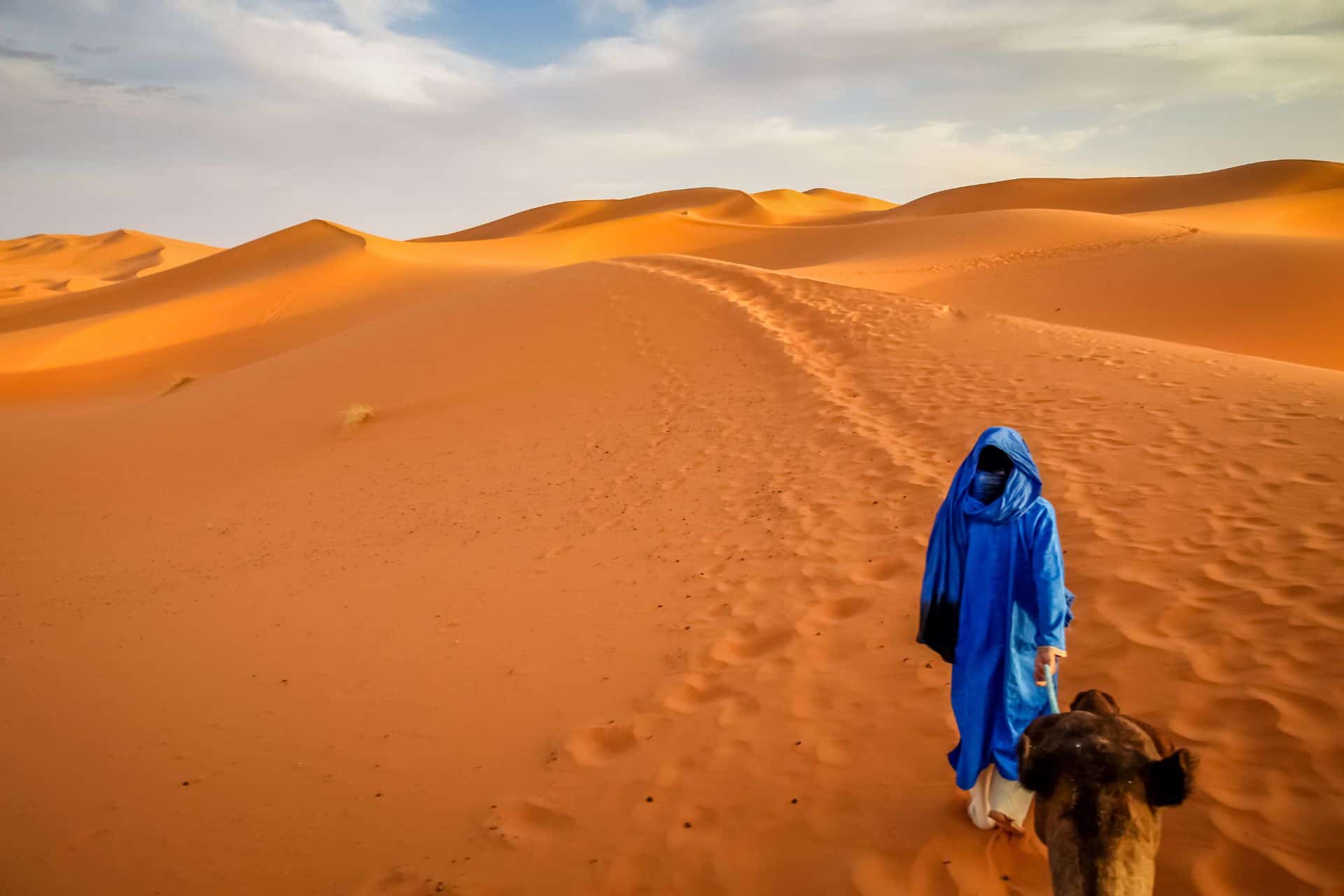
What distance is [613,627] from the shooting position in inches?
210

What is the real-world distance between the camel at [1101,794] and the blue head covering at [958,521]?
35.8 inches

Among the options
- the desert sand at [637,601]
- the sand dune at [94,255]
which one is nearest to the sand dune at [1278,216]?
the desert sand at [637,601]

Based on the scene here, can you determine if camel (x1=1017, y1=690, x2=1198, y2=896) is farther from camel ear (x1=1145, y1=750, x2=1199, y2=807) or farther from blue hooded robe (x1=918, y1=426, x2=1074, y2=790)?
blue hooded robe (x1=918, y1=426, x2=1074, y2=790)

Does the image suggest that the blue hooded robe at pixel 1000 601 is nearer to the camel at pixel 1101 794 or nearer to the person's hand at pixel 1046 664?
the person's hand at pixel 1046 664

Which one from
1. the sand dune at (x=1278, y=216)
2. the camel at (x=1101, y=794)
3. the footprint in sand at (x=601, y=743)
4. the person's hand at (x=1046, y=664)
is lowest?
the footprint in sand at (x=601, y=743)

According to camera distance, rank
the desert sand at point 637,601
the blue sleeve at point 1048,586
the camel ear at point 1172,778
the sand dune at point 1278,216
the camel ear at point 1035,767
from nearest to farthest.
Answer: the camel ear at point 1172,778, the camel ear at point 1035,767, the blue sleeve at point 1048,586, the desert sand at point 637,601, the sand dune at point 1278,216

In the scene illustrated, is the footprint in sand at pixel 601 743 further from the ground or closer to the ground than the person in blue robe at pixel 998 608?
closer to the ground

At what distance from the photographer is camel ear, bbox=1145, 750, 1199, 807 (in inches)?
71.6

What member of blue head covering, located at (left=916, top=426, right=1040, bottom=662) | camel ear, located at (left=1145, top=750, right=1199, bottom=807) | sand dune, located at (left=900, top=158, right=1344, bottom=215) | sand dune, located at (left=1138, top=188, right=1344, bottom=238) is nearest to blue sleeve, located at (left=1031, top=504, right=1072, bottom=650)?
blue head covering, located at (left=916, top=426, right=1040, bottom=662)

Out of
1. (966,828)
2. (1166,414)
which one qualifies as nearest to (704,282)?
(1166,414)

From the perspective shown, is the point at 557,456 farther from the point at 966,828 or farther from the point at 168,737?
the point at 966,828

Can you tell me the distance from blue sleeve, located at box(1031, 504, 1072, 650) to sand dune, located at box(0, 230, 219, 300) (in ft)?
221

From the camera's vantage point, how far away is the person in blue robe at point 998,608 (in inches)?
111

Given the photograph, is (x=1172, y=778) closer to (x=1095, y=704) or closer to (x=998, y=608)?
(x=1095, y=704)
